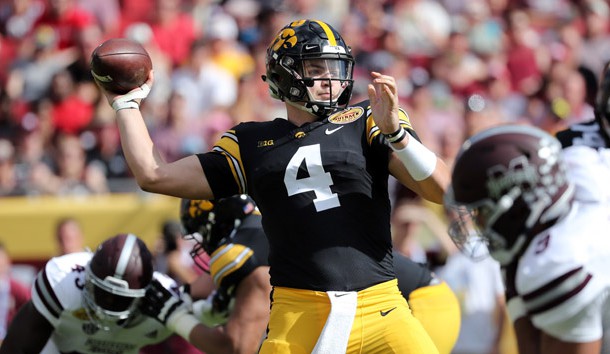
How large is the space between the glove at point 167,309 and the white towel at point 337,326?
124 centimetres

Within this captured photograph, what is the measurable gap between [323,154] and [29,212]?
5.49 m

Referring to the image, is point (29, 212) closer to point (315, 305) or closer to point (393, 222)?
point (393, 222)

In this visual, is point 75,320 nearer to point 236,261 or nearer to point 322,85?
point 236,261

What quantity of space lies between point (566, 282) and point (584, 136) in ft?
3.12

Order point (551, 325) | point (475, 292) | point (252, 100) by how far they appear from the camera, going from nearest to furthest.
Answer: point (551, 325), point (475, 292), point (252, 100)

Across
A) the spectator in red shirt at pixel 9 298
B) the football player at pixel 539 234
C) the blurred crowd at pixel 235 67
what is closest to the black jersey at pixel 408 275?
the football player at pixel 539 234

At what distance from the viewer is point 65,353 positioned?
5426mm

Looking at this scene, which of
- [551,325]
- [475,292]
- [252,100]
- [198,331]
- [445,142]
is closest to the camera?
[551,325]

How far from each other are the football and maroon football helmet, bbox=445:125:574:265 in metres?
1.61

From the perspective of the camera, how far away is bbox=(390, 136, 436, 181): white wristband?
3.91 meters

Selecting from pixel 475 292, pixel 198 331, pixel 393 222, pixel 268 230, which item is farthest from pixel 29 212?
pixel 268 230

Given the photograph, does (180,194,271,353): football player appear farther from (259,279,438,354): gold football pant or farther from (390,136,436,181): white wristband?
(390,136,436,181): white wristband

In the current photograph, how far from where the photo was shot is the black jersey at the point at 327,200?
13.1 ft

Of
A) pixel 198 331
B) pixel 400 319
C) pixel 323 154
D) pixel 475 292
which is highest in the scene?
pixel 323 154
